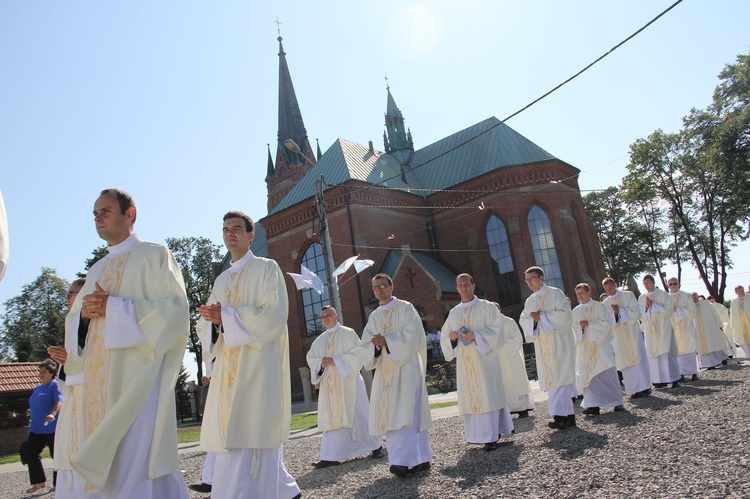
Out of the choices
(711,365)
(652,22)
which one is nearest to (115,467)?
(652,22)

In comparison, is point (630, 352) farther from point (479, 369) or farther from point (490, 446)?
point (490, 446)

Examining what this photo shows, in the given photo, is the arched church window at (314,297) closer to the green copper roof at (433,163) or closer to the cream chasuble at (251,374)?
the green copper roof at (433,163)

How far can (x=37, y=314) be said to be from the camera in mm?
54938

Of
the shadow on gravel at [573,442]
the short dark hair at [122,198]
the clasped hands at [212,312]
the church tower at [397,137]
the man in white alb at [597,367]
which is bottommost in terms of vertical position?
the shadow on gravel at [573,442]

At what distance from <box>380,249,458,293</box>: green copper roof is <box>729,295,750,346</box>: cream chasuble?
13.1 metres

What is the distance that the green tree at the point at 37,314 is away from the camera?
49781 millimetres

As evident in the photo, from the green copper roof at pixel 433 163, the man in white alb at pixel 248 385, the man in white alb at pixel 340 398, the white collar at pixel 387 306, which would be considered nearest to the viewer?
the man in white alb at pixel 248 385

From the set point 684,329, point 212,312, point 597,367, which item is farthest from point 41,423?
point 684,329

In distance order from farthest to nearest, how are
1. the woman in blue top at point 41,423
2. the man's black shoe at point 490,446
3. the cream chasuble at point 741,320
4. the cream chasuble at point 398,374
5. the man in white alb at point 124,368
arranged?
the cream chasuble at point 741,320 → the woman in blue top at point 41,423 → the man's black shoe at point 490,446 → the cream chasuble at point 398,374 → the man in white alb at point 124,368

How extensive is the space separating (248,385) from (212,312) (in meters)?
0.64

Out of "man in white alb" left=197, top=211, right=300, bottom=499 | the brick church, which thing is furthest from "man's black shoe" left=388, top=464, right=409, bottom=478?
the brick church

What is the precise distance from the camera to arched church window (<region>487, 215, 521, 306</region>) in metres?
31.9

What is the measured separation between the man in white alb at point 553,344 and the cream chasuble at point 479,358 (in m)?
1.10

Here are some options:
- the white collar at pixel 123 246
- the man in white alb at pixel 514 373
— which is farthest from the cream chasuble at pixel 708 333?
the white collar at pixel 123 246
